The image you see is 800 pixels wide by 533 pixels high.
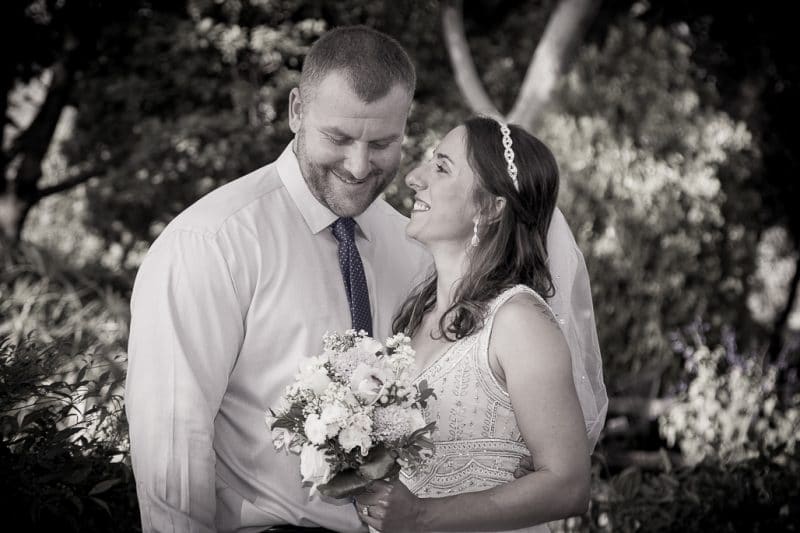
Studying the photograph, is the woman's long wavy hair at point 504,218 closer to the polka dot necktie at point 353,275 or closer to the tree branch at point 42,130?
the polka dot necktie at point 353,275

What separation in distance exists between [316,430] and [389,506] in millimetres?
395

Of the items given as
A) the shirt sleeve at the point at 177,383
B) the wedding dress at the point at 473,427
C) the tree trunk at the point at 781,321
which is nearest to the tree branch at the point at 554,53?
the tree trunk at the point at 781,321

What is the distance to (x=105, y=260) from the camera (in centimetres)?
926

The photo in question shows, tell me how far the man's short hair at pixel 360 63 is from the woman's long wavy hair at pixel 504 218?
12.6 inches

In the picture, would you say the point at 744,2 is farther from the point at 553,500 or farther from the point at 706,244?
the point at 553,500

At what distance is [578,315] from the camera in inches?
135

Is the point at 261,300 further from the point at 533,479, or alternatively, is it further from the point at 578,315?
the point at 578,315

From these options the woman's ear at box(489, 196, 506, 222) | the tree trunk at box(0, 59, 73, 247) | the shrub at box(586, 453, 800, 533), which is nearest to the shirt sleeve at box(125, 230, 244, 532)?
the woman's ear at box(489, 196, 506, 222)

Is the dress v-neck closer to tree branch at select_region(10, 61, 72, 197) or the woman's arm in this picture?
the woman's arm

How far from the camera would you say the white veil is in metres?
3.32

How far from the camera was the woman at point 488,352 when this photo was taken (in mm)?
2617

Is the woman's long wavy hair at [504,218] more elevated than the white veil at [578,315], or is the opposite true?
the woman's long wavy hair at [504,218]

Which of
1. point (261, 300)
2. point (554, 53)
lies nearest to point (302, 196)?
point (261, 300)

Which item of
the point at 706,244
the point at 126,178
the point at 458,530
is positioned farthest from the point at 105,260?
the point at 458,530
